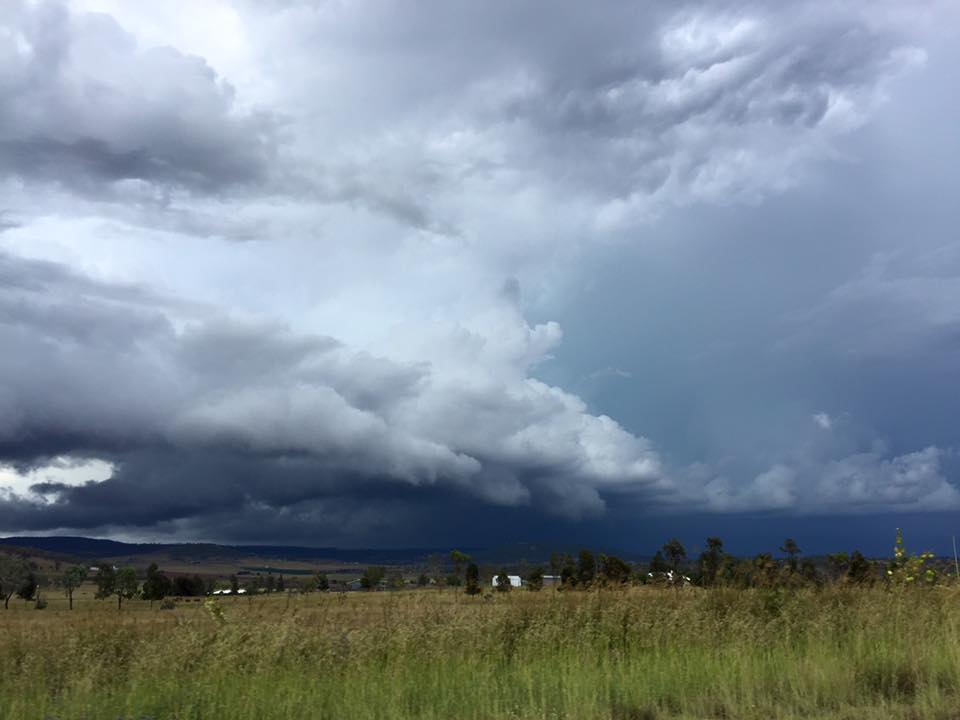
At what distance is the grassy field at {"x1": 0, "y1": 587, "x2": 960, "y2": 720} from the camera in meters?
9.47

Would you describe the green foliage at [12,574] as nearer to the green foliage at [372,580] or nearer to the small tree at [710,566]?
the green foliage at [372,580]

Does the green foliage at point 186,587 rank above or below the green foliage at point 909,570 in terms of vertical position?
below

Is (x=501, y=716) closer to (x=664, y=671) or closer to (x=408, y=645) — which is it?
(x=664, y=671)

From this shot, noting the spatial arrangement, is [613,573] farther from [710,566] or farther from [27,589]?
[27,589]

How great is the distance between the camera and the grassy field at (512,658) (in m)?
9.47

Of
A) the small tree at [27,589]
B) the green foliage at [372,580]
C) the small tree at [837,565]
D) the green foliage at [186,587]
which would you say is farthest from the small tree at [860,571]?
the small tree at [27,589]

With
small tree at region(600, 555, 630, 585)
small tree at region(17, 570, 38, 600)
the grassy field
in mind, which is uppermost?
small tree at region(600, 555, 630, 585)

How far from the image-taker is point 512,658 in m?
12.3

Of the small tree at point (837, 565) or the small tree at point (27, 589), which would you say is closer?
the small tree at point (837, 565)

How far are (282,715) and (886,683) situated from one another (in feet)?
25.5

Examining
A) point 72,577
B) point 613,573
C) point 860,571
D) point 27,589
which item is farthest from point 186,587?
point 860,571

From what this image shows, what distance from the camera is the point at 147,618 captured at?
1511cm

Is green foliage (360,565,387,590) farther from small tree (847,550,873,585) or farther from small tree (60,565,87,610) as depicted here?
small tree (60,565,87,610)

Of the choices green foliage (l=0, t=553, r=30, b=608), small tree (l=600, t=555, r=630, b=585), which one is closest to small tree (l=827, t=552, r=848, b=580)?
small tree (l=600, t=555, r=630, b=585)
